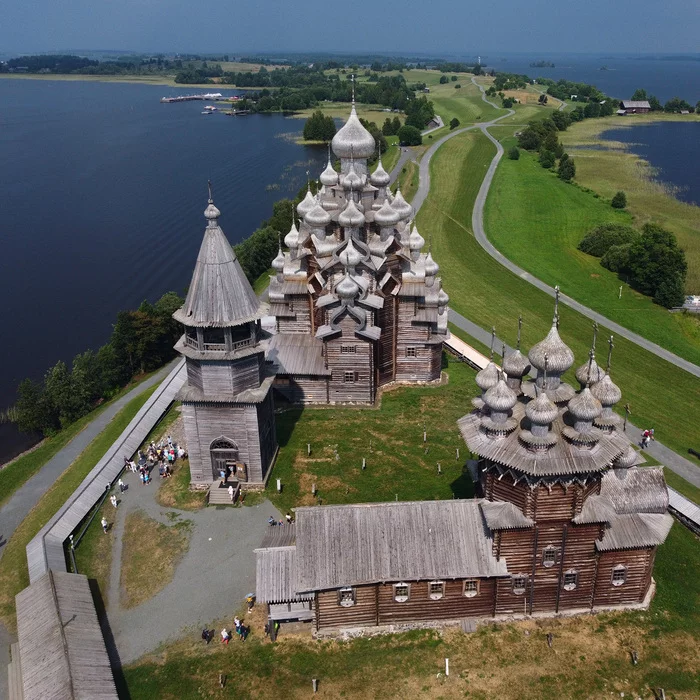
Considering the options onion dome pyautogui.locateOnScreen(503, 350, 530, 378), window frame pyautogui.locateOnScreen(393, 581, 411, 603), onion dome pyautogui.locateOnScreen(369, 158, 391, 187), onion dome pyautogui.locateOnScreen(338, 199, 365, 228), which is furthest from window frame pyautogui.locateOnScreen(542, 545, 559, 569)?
onion dome pyautogui.locateOnScreen(369, 158, 391, 187)

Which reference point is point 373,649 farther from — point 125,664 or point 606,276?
point 606,276

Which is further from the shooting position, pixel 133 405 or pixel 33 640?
pixel 133 405

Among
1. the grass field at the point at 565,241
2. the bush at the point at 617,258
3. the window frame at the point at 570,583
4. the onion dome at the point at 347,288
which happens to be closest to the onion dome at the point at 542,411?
the window frame at the point at 570,583

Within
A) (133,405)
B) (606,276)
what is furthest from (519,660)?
(606,276)

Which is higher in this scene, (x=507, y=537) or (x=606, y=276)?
(x=507, y=537)

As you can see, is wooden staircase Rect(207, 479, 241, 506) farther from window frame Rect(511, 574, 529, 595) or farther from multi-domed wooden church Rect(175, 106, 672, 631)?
window frame Rect(511, 574, 529, 595)

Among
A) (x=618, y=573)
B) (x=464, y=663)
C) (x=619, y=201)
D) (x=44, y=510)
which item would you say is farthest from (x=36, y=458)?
(x=619, y=201)

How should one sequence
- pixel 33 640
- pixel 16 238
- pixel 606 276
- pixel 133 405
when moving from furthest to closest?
pixel 16 238, pixel 606 276, pixel 133 405, pixel 33 640

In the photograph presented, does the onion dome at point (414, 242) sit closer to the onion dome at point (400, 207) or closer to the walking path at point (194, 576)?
the onion dome at point (400, 207)
